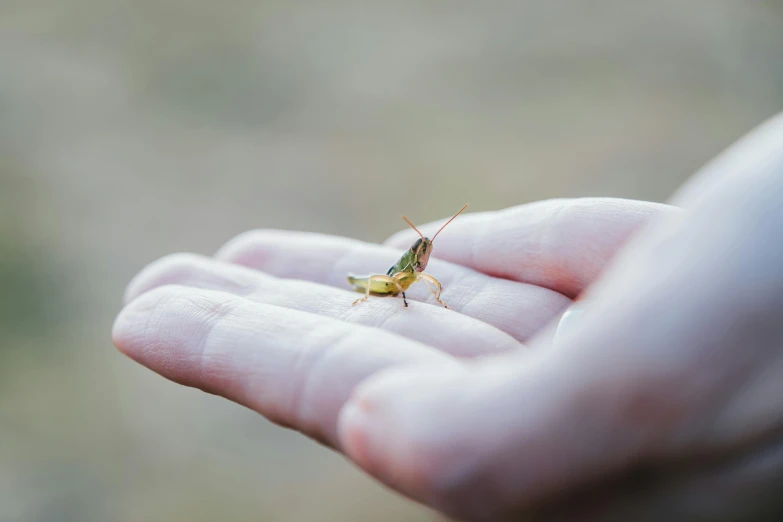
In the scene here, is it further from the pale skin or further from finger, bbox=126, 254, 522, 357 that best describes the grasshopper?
the pale skin

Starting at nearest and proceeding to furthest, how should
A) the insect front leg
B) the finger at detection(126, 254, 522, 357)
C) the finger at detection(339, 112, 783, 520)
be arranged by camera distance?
the finger at detection(339, 112, 783, 520), the finger at detection(126, 254, 522, 357), the insect front leg

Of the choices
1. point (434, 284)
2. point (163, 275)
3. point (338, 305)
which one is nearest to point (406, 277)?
point (434, 284)

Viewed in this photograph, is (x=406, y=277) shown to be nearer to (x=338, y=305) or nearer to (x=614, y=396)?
(x=338, y=305)

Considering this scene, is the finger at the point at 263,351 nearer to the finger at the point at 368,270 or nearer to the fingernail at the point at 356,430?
the fingernail at the point at 356,430

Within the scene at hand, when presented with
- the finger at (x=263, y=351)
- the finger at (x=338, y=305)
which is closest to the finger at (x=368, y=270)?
the finger at (x=338, y=305)

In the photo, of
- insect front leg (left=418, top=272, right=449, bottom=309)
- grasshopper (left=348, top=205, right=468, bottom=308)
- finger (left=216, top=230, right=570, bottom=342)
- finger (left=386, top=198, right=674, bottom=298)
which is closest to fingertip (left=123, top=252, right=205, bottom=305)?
finger (left=216, top=230, right=570, bottom=342)
